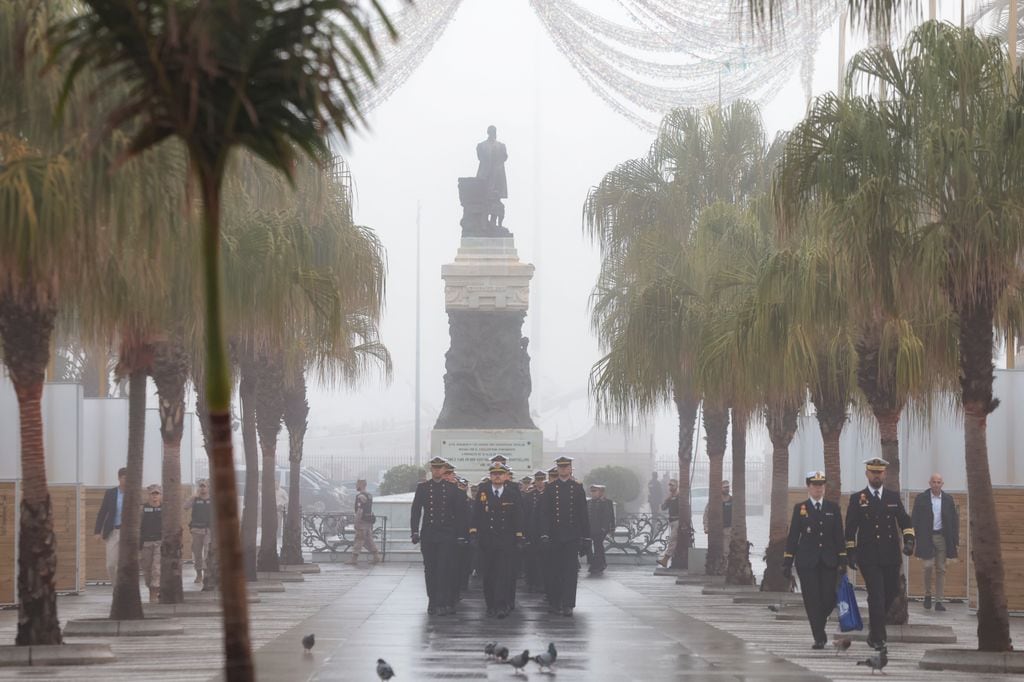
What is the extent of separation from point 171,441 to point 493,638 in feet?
19.6

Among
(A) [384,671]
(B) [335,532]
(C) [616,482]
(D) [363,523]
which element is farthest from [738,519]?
(C) [616,482]

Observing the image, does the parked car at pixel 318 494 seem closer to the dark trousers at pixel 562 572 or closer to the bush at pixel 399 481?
the bush at pixel 399 481

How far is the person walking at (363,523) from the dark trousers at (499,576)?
14087mm

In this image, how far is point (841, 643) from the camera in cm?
1847

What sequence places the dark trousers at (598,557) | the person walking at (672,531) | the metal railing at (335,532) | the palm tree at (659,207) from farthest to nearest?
the metal railing at (335,532) → the person walking at (672,531) → the dark trousers at (598,557) → the palm tree at (659,207)

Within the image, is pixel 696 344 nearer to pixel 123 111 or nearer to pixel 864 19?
pixel 864 19

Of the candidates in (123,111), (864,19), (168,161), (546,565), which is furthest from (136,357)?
(123,111)

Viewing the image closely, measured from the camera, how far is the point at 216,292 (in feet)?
25.7

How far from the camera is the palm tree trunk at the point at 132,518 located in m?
21.2

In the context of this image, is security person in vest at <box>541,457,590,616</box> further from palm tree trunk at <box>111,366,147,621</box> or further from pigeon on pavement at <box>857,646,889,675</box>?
pigeon on pavement at <box>857,646,889,675</box>

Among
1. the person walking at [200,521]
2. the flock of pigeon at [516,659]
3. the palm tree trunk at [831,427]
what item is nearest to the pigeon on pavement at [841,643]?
the flock of pigeon at [516,659]

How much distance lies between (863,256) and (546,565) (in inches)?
374

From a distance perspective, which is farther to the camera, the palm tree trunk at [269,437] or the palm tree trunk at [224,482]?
the palm tree trunk at [269,437]

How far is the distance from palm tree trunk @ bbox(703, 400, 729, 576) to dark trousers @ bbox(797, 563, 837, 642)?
39.5ft
